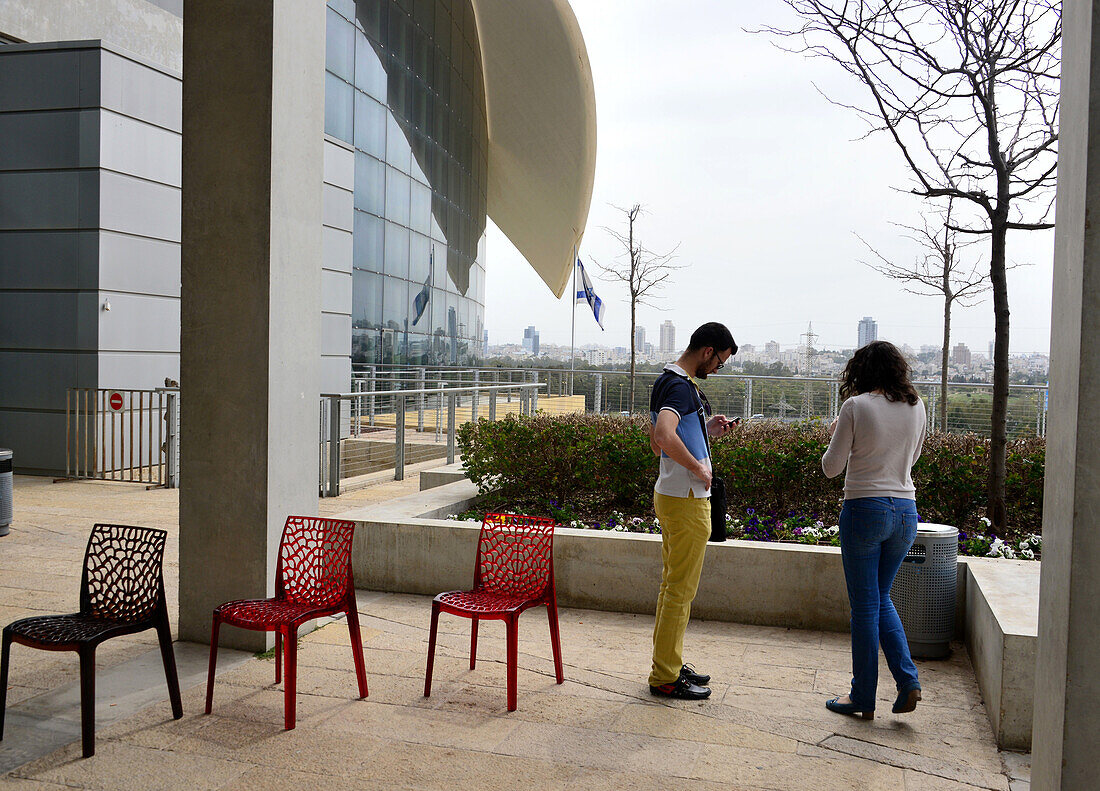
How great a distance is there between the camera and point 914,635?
5.19 metres

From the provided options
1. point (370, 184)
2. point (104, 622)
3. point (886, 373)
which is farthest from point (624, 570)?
point (370, 184)

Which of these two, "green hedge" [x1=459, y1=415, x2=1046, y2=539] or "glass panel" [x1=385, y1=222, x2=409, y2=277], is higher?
"glass panel" [x1=385, y1=222, x2=409, y2=277]

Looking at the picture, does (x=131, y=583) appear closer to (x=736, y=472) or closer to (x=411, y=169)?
(x=736, y=472)

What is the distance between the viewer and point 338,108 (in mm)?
18531

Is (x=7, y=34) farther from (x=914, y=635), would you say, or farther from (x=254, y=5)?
(x=914, y=635)

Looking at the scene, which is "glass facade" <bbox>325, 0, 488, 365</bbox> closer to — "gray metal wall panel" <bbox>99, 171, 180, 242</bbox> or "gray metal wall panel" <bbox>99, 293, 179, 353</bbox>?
"gray metal wall panel" <bbox>99, 171, 180, 242</bbox>

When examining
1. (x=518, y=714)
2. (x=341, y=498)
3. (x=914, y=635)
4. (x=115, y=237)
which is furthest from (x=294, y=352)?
(x=115, y=237)

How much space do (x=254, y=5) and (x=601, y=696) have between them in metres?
4.12

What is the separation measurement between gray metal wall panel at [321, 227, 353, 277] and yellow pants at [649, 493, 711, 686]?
40.5 feet

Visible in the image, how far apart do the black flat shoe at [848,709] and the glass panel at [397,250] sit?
59.5 feet

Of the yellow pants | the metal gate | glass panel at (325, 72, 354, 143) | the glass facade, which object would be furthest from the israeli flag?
the yellow pants

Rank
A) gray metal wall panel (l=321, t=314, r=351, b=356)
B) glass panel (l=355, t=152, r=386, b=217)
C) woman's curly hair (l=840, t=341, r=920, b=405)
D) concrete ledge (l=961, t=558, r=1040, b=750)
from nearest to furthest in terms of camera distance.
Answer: concrete ledge (l=961, t=558, r=1040, b=750) < woman's curly hair (l=840, t=341, r=920, b=405) < gray metal wall panel (l=321, t=314, r=351, b=356) < glass panel (l=355, t=152, r=386, b=217)

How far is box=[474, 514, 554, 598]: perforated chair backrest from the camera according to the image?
486cm

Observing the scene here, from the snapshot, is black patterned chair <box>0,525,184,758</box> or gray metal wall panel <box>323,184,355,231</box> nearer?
black patterned chair <box>0,525,184,758</box>
